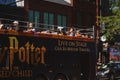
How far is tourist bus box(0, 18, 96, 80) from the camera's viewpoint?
18250mm

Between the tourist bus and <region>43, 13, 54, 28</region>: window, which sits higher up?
<region>43, 13, 54, 28</region>: window

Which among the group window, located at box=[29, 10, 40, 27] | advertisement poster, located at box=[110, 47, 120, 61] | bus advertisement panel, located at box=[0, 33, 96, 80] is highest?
window, located at box=[29, 10, 40, 27]

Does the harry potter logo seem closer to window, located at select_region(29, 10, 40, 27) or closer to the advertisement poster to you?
window, located at select_region(29, 10, 40, 27)

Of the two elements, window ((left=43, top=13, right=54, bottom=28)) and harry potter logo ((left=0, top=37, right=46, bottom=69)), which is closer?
harry potter logo ((left=0, top=37, right=46, bottom=69))

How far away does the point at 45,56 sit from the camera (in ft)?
66.2

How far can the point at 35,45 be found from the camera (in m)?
19.5

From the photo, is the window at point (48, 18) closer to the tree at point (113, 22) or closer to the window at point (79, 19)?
the window at point (79, 19)

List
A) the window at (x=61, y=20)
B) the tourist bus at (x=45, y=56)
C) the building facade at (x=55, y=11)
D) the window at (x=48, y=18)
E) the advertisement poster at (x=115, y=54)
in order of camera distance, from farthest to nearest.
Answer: the advertisement poster at (x=115, y=54) < the window at (x=61, y=20) < the window at (x=48, y=18) < the building facade at (x=55, y=11) < the tourist bus at (x=45, y=56)

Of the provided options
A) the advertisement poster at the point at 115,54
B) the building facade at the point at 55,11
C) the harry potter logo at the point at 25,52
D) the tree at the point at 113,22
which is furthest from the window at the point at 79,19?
the harry potter logo at the point at 25,52

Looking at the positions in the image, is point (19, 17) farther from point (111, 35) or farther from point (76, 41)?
point (76, 41)

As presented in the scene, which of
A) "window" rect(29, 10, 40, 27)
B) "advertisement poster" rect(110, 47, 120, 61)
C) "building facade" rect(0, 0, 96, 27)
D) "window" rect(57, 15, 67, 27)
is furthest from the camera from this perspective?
"advertisement poster" rect(110, 47, 120, 61)

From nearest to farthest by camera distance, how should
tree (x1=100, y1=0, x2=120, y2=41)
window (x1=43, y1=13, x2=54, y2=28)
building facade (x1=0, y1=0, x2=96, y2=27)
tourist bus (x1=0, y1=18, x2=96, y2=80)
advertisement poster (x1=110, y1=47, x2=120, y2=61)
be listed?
tourist bus (x1=0, y1=18, x2=96, y2=80)
tree (x1=100, y1=0, x2=120, y2=41)
building facade (x1=0, y1=0, x2=96, y2=27)
window (x1=43, y1=13, x2=54, y2=28)
advertisement poster (x1=110, y1=47, x2=120, y2=61)

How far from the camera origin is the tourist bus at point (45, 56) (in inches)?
719

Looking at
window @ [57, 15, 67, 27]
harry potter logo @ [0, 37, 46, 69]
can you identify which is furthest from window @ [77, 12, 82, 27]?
harry potter logo @ [0, 37, 46, 69]
